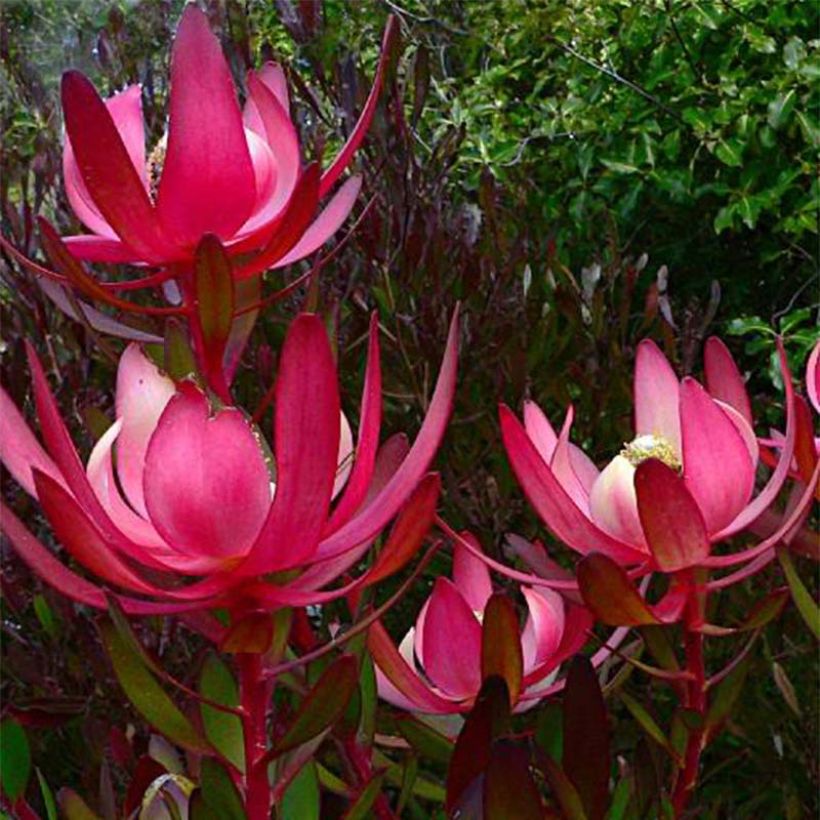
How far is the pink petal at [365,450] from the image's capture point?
1.65ft

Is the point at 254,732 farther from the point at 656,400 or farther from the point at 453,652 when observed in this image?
the point at 656,400

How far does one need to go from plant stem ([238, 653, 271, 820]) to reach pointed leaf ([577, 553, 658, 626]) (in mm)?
140

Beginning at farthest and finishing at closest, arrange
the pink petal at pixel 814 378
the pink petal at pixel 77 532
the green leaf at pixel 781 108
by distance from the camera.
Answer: the green leaf at pixel 781 108 < the pink petal at pixel 814 378 < the pink petal at pixel 77 532

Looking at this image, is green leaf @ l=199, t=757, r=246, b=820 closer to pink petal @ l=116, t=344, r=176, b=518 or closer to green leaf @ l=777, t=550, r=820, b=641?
pink petal @ l=116, t=344, r=176, b=518

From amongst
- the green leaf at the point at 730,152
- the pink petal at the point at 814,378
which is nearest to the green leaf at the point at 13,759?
the pink petal at the point at 814,378

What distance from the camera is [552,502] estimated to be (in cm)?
58

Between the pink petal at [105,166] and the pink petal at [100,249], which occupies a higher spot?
the pink petal at [105,166]

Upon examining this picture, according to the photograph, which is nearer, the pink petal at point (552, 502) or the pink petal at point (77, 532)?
the pink petal at point (77, 532)

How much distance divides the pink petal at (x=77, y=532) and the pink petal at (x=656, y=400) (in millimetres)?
321

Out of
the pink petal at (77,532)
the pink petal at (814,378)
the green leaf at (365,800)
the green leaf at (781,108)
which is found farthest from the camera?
the green leaf at (781,108)

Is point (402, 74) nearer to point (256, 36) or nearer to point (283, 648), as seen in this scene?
point (256, 36)

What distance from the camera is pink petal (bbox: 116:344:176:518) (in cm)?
54

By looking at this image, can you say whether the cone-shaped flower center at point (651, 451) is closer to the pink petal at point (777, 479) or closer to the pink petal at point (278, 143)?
the pink petal at point (777, 479)

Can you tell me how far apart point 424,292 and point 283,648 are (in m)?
0.85
